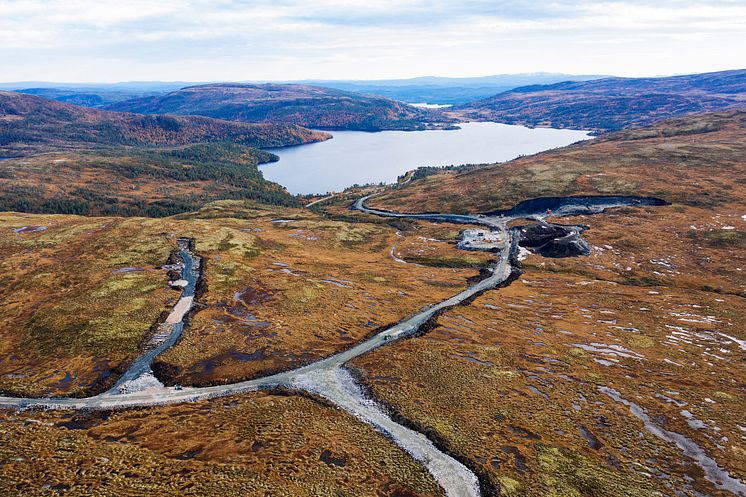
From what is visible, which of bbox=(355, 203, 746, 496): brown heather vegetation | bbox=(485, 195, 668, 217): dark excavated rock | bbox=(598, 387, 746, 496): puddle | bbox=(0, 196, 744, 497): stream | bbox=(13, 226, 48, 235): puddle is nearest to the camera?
bbox=(598, 387, 746, 496): puddle

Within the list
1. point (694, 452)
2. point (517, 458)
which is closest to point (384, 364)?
point (517, 458)

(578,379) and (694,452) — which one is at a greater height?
(694,452)

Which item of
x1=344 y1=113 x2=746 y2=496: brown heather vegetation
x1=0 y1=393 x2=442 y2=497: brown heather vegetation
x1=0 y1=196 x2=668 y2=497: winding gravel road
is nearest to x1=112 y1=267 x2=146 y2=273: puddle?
x1=0 y1=196 x2=668 y2=497: winding gravel road

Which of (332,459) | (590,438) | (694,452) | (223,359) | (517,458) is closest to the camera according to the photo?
(332,459)

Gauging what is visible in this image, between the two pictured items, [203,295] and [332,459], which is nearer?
[332,459]

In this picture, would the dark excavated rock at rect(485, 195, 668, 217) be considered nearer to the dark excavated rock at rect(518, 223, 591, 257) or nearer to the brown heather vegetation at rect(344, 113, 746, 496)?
the dark excavated rock at rect(518, 223, 591, 257)

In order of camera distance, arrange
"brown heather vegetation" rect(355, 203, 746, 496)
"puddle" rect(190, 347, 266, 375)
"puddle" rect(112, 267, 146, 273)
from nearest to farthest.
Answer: "brown heather vegetation" rect(355, 203, 746, 496)
"puddle" rect(190, 347, 266, 375)
"puddle" rect(112, 267, 146, 273)

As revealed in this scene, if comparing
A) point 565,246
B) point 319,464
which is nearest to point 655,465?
point 319,464

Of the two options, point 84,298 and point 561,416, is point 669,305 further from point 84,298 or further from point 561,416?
point 84,298

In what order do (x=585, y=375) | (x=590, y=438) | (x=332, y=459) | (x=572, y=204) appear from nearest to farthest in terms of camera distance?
(x=332, y=459), (x=590, y=438), (x=585, y=375), (x=572, y=204)

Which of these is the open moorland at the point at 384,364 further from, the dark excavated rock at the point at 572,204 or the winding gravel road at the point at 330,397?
the dark excavated rock at the point at 572,204

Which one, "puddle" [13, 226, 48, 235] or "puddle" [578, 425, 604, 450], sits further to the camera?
"puddle" [13, 226, 48, 235]

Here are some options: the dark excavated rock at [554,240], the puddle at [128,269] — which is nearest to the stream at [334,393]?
the puddle at [128,269]

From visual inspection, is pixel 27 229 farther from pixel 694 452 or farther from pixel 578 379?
pixel 694 452
